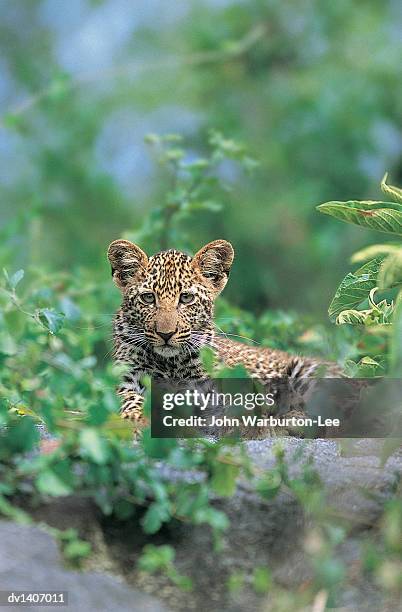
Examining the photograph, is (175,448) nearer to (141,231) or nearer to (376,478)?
(376,478)

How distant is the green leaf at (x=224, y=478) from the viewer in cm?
389

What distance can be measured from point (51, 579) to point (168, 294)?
2.17 metres

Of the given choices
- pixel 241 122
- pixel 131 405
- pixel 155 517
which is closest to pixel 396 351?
pixel 155 517

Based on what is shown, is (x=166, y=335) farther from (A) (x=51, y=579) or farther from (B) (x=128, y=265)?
(A) (x=51, y=579)

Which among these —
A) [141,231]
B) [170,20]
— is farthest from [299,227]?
[141,231]

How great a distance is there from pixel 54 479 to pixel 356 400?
1335 millimetres

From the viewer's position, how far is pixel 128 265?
18.8 feet

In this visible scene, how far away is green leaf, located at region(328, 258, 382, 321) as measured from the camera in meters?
4.86

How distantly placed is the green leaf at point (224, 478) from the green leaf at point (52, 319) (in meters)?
1.11

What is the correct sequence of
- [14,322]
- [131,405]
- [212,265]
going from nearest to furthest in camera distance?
1. [14,322]
2. [131,405]
3. [212,265]

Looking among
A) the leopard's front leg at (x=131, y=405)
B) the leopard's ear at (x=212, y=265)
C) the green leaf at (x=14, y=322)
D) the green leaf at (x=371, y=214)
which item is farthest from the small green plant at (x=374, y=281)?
the green leaf at (x=14, y=322)

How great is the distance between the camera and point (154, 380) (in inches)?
218

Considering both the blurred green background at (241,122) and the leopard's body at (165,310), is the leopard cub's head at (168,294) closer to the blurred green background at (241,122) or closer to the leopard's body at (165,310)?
the leopard's body at (165,310)

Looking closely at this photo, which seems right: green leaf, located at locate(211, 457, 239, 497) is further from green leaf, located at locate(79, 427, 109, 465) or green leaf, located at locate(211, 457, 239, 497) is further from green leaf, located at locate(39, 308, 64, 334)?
green leaf, located at locate(39, 308, 64, 334)
